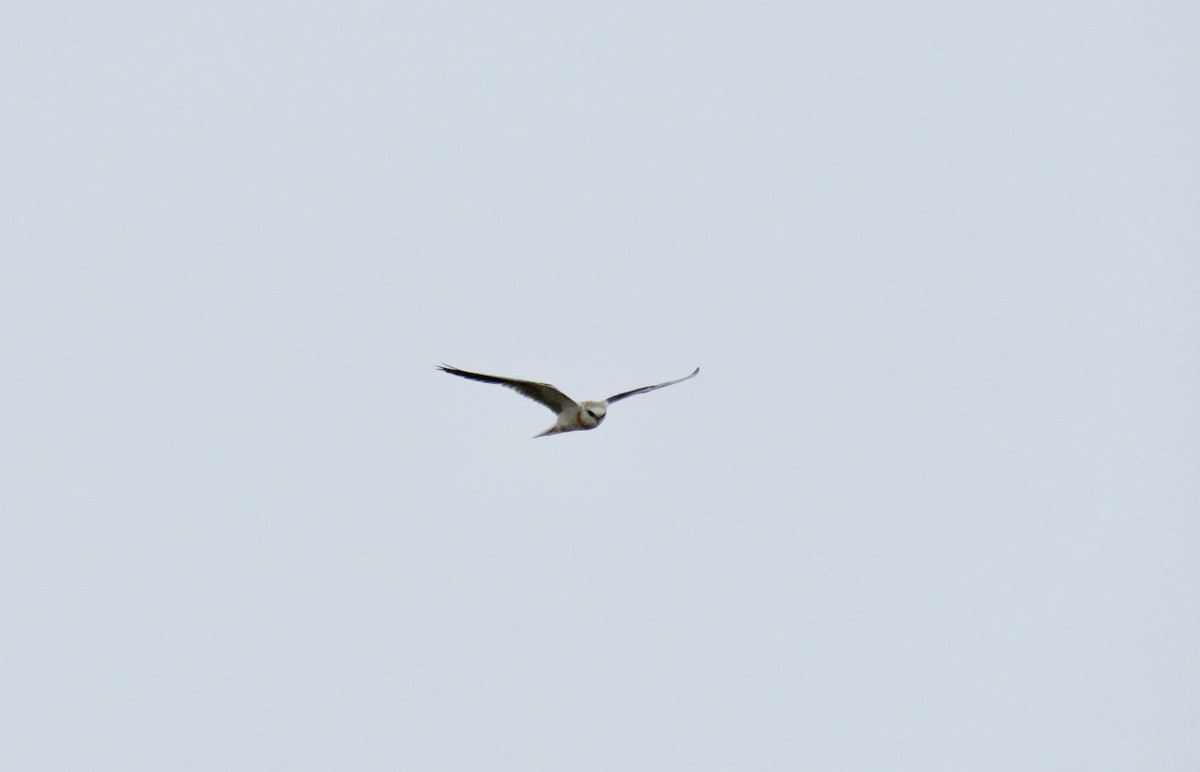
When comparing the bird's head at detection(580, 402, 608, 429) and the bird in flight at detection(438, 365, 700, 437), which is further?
the bird's head at detection(580, 402, 608, 429)

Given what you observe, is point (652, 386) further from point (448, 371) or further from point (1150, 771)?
point (1150, 771)

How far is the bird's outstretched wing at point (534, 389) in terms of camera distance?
15.4 m

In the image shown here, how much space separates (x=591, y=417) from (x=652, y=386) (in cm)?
85

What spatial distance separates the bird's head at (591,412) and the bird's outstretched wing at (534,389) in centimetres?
15

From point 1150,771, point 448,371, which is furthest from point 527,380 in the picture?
point 1150,771

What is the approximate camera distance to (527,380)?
15750 mm

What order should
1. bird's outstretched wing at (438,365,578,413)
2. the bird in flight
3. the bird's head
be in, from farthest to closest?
the bird's head
the bird in flight
bird's outstretched wing at (438,365,578,413)

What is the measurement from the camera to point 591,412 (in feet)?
55.1

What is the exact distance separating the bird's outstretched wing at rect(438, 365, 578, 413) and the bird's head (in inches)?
5.9

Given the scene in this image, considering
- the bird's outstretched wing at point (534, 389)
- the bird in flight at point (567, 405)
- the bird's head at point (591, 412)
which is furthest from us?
the bird's head at point (591, 412)

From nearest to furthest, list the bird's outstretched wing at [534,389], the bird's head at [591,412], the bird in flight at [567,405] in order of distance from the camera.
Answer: the bird's outstretched wing at [534,389], the bird in flight at [567,405], the bird's head at [591,412]

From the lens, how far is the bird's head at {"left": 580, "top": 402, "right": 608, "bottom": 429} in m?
16.8

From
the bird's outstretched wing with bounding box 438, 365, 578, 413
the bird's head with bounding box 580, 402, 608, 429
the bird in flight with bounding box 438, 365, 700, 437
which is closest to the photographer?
the bird's outstretched wing with bounding box 438, 365, 578, 413

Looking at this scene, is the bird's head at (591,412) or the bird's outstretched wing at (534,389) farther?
the bird's head at (591,412)
